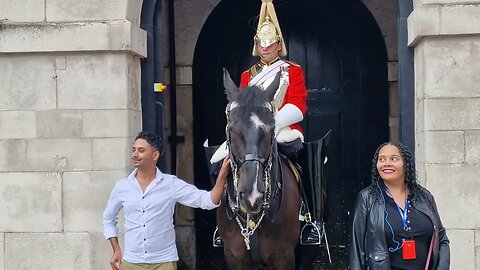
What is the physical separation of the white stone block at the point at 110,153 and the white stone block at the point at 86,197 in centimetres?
6

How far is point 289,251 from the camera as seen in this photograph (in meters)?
5.38

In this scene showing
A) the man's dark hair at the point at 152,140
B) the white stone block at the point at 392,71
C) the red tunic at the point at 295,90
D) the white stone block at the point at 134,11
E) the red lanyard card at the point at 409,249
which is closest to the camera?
the red lanyard card at the point at 409,249

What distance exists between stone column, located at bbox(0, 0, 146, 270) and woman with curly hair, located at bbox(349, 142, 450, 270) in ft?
8.79

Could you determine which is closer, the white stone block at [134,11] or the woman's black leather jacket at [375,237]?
the woman's black leather jacket at [375,237]

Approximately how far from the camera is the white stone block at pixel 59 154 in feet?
20.8

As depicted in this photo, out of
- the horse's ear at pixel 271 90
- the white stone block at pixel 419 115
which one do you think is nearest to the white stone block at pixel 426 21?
the white stone block at pixel 419 115

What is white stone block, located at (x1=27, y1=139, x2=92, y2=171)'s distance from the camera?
6.34 meters

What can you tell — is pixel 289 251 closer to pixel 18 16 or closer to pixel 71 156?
pixel 71 156

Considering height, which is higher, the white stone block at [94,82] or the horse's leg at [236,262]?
the white stone block at [94,82]

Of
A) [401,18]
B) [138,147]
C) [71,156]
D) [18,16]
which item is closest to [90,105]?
[71,156]

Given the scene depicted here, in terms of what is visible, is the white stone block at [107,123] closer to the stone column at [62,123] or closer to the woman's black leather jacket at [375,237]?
the stone column at [62,123]

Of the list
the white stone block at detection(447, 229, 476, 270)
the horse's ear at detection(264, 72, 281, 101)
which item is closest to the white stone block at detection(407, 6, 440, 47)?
the horse's ear at detection(264, 72, 281, 101)

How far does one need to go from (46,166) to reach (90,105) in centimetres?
64

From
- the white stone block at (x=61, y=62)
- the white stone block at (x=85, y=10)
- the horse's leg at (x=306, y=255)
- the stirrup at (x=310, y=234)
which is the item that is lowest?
the horse's leg at (x=306, y=255)
